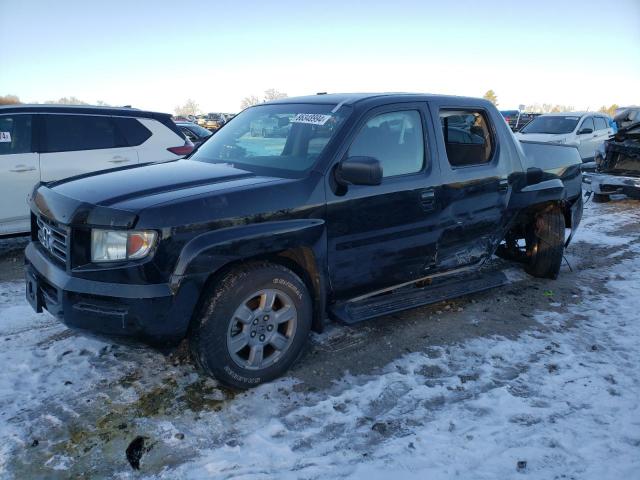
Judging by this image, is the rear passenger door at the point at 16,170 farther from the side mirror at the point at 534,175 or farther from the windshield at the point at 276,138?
the side mirror at the point at 534,175

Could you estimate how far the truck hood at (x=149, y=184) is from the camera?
111 inches

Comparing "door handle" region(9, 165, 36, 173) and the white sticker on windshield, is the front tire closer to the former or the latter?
the white sticker on windshield

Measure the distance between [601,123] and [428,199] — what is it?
44.6ft

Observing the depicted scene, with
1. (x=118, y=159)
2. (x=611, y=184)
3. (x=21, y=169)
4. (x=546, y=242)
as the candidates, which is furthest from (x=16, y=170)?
(x=611, y=184)

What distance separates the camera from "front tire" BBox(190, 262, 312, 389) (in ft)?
9.57

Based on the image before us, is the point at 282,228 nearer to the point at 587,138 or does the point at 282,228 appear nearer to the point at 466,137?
the point at 466,137

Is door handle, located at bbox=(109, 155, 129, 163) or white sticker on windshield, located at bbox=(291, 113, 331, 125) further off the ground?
white sticker on windshield, located at bbox=(291, 113, 331, 125)

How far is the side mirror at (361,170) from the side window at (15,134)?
15.3ft

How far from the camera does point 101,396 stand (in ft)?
10.1

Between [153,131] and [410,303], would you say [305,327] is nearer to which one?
[410,303]

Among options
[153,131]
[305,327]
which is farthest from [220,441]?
[153,131]

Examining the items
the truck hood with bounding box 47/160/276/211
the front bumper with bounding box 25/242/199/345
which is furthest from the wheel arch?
the truck hood with bounding box 47/160/276/211

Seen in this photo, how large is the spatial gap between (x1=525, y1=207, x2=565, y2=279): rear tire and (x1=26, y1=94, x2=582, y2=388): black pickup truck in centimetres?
71

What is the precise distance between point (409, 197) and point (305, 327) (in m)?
1.21
